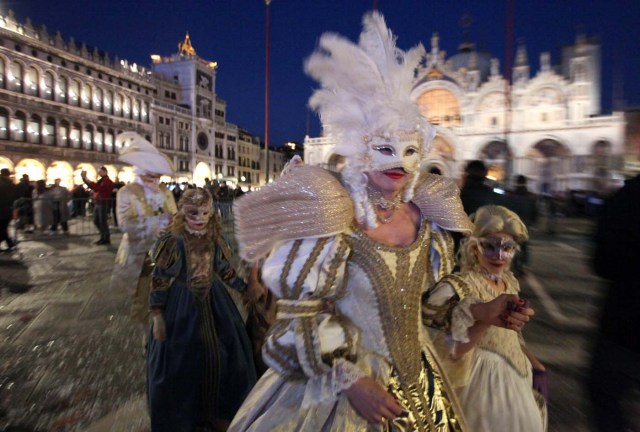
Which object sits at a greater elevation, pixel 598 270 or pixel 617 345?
pixel 598 270

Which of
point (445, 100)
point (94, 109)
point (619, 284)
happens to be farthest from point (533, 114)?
point (619, 284)

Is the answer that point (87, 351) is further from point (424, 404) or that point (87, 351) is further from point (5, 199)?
point (5, 199)

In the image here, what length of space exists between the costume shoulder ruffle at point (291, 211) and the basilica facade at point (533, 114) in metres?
38.0

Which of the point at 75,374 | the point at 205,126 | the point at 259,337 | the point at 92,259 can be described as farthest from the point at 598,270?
the point at 205,126

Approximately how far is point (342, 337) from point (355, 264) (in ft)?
0.95

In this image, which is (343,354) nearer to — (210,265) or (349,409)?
(349,409)

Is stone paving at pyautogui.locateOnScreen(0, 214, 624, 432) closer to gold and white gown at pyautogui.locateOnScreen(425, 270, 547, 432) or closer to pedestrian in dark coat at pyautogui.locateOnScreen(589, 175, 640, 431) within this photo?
pedestrian in dark coat at pyautogui.locateOnScreen(589, 175, 640, 431)

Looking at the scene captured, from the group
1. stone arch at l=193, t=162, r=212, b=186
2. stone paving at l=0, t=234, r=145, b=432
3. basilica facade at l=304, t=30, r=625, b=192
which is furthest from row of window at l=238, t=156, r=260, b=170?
stone paving at l=0, t=234, r=145, b=432

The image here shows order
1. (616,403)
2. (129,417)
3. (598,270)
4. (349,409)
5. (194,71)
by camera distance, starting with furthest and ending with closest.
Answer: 1. (194,71)
2. (129,417)
3. (616,403)
4. (598,270)
5. (349,409)

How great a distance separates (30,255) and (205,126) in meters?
57.1

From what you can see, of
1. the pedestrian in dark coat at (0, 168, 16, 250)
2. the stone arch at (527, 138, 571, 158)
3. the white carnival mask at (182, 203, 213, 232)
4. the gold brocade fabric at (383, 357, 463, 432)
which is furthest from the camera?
the stone arch at (527, 138, 571, 158)

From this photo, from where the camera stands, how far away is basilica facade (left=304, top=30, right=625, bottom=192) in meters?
39.8

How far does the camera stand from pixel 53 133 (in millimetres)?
43188

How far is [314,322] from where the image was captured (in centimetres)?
163
